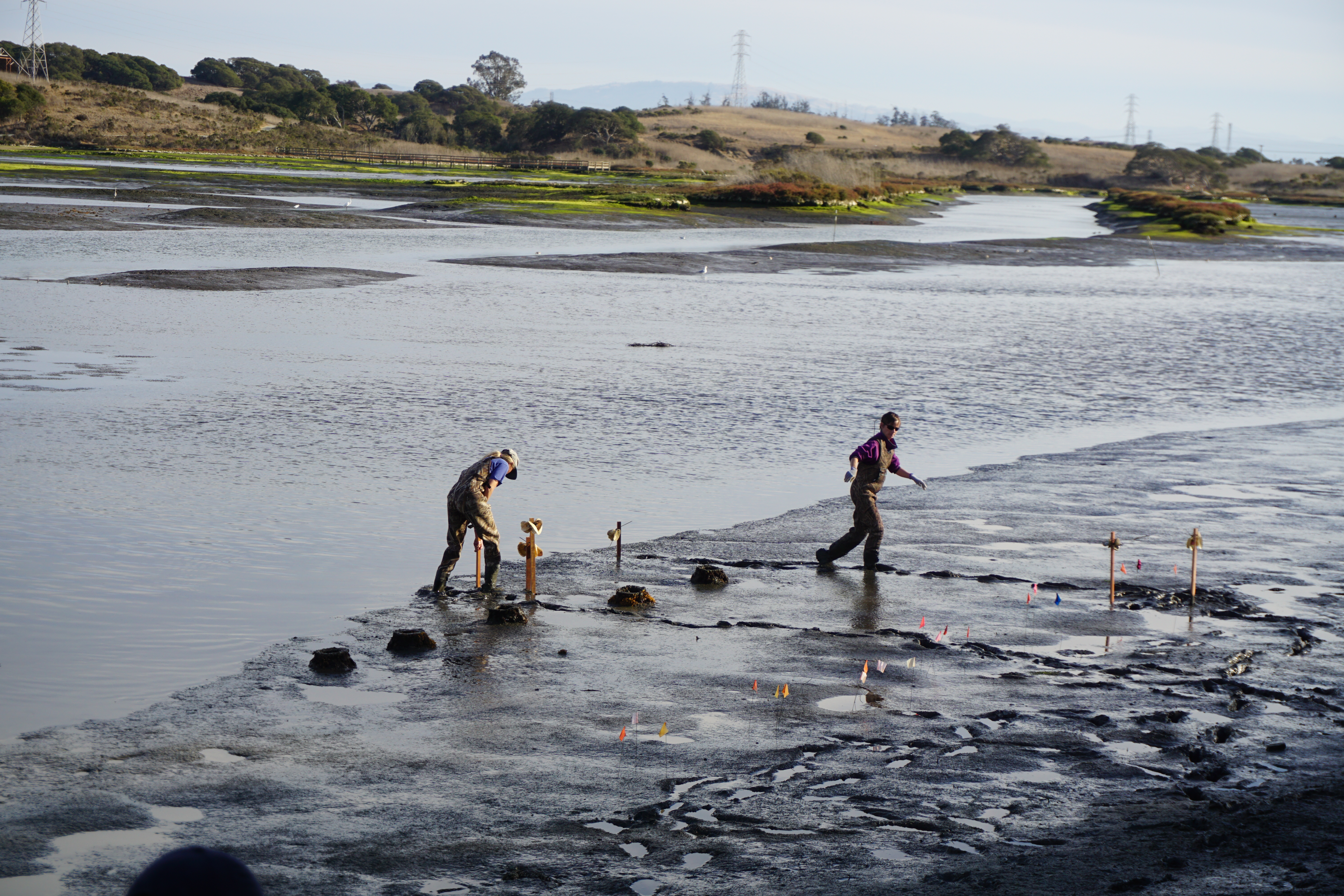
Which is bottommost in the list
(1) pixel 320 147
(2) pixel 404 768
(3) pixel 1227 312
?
(2) pixel 404 768

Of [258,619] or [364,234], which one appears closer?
[258,619]

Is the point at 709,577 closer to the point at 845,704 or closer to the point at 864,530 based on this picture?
the point at 864,530

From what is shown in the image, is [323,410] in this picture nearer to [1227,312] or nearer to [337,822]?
[337,822]

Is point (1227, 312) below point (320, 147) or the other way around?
below

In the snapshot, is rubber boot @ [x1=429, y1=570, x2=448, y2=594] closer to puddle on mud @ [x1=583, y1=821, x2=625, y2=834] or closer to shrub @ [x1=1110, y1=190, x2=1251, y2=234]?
puddle on mud @ [x1=583, y1=821, x2=625, y2=834]

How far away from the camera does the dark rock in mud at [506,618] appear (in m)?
10.0

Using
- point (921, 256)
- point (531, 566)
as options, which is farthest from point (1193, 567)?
point (921, 256)

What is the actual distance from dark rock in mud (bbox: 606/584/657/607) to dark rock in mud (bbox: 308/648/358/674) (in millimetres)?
2400

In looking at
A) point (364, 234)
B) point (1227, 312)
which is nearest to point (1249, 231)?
point (1227, 312)

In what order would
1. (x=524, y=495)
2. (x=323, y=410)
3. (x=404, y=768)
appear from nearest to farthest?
(x=404, y=768), (x=524, y=495), (x=323, y=410)

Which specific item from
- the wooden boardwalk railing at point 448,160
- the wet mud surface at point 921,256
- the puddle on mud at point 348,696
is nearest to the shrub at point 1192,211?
the wet mud surface at point 921,256

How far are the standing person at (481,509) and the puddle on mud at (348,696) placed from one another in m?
2.30

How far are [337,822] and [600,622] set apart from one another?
381 centimetres

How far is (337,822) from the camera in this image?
21.4 feet
